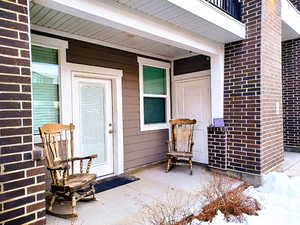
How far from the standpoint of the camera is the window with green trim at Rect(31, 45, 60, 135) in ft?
10.1

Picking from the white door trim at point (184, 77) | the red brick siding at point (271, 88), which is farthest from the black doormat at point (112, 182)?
the red brick siding at point (271, 88)

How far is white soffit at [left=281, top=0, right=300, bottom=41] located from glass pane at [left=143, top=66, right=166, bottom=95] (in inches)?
113

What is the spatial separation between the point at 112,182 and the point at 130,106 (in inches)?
60.9

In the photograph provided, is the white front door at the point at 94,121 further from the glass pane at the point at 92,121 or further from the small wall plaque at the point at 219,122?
the small wall plaque at the point at 219,122

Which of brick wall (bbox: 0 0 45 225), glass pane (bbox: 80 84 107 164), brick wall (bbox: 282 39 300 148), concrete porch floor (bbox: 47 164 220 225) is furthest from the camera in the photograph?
brick wall (bbox: 282 39 300 148)

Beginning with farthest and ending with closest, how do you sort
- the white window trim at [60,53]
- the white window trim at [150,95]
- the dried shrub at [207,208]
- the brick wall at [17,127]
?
the white window trim at [150,95], the white window trim at [60,53], the dried shrub at [207,208], the brick wall at [17,127]

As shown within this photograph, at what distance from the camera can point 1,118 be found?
1537 mm

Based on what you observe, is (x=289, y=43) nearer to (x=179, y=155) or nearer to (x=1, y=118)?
(x=179, y=155)

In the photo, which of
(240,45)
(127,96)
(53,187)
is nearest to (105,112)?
(127,96)

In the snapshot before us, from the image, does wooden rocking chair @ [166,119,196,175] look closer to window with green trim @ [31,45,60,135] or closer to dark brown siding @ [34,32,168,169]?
dark brown siding @ [34,32,168,169]

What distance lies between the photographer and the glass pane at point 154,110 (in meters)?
4.72

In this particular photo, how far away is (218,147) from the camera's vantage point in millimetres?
3971

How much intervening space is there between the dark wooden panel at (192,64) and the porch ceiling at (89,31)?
0.90 feet

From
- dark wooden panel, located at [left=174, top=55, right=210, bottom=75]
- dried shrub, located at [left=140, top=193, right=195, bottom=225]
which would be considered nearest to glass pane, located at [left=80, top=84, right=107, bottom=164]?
dried shrub, located at [left=140, top=193, right=195, bottom=225]
